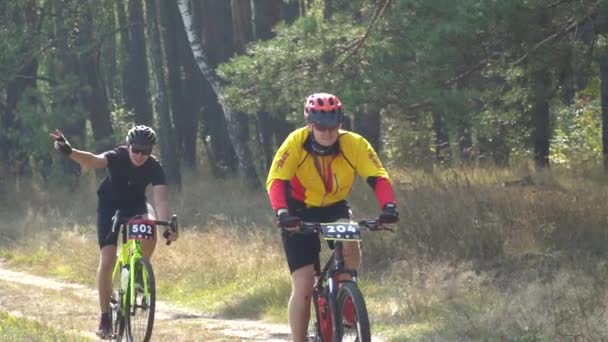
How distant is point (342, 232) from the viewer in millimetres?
7988

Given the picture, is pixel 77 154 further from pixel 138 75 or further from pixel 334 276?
pixel 138 75

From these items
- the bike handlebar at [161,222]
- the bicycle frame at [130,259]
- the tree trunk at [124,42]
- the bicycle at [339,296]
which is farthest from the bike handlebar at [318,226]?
the tree trunk at [124,42]

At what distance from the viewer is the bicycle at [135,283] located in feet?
33.5

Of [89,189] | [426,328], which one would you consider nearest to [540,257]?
[426,328]

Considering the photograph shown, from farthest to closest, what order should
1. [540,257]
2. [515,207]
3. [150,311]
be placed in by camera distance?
[515,207] → [540,257] → [150,311]

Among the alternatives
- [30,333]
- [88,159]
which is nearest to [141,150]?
[88,159]

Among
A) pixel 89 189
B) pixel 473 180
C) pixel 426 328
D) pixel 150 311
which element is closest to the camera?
pixel 150 311

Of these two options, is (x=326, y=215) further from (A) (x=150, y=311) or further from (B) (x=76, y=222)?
(B) (x=76, y=222)

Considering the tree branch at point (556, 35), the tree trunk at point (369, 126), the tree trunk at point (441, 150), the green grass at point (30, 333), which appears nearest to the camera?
the green grass at point (30, 333)

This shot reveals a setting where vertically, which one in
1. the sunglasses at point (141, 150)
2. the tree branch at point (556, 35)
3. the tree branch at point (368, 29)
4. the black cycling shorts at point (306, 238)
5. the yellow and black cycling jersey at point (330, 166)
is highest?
the tree branch at point (368, 29)

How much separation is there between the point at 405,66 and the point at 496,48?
1122 mm

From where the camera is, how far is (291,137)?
846 cm

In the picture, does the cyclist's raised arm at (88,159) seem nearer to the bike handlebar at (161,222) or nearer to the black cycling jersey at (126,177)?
the black cycling jersey at (126,177)

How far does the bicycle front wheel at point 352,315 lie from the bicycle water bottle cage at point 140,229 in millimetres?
2575
